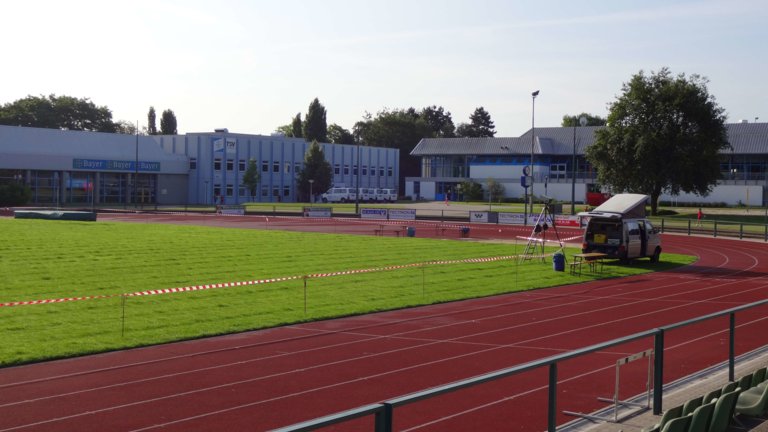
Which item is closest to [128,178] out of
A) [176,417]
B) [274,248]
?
[274,248]

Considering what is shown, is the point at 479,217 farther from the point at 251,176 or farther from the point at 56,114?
the point at 56,114

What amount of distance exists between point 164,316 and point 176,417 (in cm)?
902

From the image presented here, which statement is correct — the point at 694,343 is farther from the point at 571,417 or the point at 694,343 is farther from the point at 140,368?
the point at 140,368

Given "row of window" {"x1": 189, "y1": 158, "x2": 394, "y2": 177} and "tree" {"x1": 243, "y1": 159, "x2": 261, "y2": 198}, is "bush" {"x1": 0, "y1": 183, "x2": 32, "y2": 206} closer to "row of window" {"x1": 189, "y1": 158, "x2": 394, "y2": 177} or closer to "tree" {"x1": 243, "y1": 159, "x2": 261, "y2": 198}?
"row of window" {"x1": 189, "y1": 158, "x2": 394, "y2": 177}

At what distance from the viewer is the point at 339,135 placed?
16550cm

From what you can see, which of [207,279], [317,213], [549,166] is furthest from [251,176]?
[207,279]

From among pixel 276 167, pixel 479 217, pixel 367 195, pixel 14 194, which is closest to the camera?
pixel 479 217

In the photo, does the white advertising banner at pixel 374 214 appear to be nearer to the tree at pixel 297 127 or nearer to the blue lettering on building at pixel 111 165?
the blue lettering on building at pixel 111 165

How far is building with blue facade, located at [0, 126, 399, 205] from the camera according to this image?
87.6 meters

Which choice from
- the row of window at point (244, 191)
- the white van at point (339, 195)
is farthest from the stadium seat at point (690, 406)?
the white van at point (339, 195)

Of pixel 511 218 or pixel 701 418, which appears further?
pixel 511 218

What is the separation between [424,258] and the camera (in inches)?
1438

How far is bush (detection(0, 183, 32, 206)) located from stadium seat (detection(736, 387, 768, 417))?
79850mm

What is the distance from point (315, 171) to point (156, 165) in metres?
20.0
